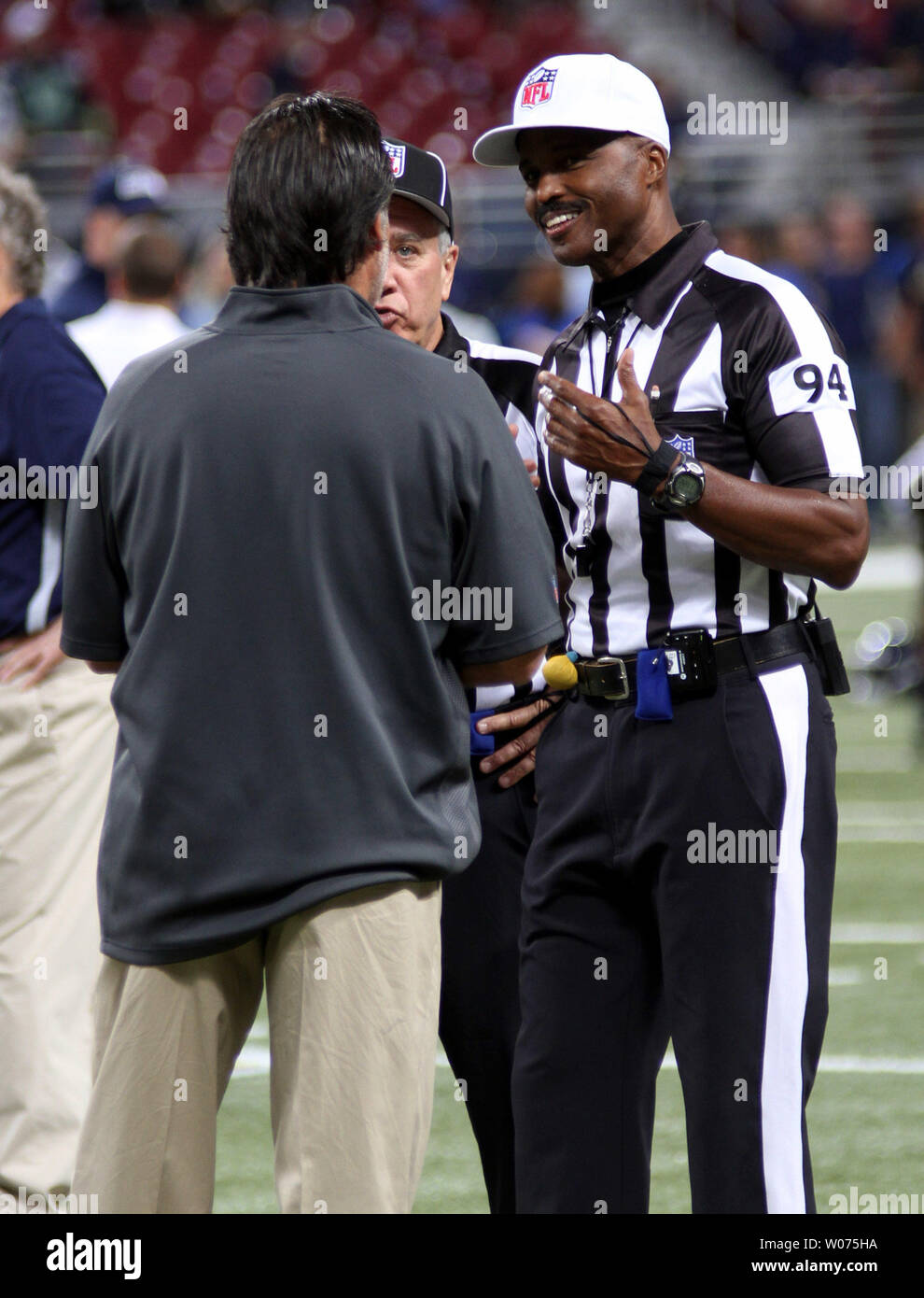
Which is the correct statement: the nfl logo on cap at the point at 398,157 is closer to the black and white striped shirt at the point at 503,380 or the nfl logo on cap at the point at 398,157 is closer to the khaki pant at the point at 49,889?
the black and white striped shirt at the point at 503,380

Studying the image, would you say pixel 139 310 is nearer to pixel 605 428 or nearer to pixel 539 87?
pixel 539 87

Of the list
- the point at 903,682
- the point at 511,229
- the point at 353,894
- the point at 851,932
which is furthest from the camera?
the point at 511,229

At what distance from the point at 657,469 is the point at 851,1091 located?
2681mm

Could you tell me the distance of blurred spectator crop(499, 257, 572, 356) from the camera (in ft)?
45.0

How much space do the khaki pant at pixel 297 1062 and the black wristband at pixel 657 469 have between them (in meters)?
0.68

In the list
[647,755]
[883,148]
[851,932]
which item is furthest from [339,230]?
[883,148]

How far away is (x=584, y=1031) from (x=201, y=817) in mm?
896

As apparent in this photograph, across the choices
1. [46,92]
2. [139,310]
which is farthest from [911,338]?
[139,310]

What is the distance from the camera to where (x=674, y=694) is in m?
2.75

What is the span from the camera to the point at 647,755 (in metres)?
2.77

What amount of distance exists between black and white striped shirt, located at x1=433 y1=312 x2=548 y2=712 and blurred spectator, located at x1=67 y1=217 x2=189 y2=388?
222 cm

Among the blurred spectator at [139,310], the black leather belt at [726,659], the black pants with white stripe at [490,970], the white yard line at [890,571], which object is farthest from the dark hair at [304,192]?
the white yard line at [890,571]

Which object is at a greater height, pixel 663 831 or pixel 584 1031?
pixel 663 831
